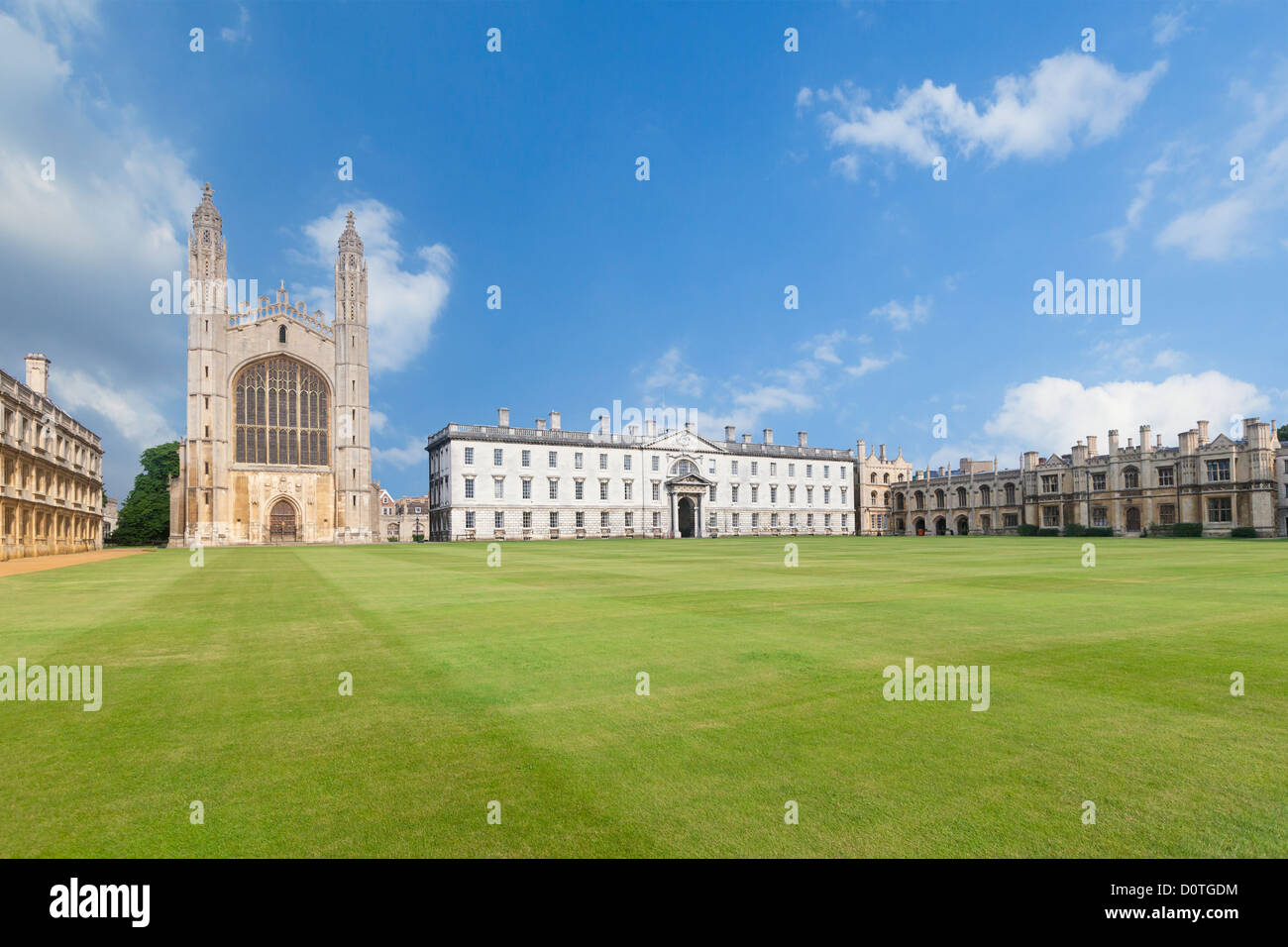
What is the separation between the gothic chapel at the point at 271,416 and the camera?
5988 cm

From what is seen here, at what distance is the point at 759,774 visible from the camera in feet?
16.8

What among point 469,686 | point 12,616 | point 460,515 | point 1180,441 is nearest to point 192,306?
point 460,515

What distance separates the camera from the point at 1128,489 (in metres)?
71.8

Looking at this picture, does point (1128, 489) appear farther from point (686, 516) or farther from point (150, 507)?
point (150, 507)

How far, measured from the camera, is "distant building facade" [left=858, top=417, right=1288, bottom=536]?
62.5m

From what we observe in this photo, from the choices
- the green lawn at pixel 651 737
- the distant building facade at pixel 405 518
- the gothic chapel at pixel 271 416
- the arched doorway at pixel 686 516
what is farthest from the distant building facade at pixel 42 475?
the distant building facade at pixel 405 518

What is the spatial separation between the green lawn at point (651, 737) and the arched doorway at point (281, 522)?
179ft

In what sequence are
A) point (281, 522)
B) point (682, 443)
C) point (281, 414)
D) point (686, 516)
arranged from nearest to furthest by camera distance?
point (281, 522)
point (281, 414)
point (682, 443)
point (686, 516)

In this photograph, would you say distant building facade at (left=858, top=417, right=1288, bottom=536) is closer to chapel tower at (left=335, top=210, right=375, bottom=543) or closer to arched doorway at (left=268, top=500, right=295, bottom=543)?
chapel tower at (left=335, top=210, right=375, bottom=543)

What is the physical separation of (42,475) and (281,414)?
21.2 m

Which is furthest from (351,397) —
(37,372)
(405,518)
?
(405,518)

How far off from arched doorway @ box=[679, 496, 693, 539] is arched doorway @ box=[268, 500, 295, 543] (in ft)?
138
